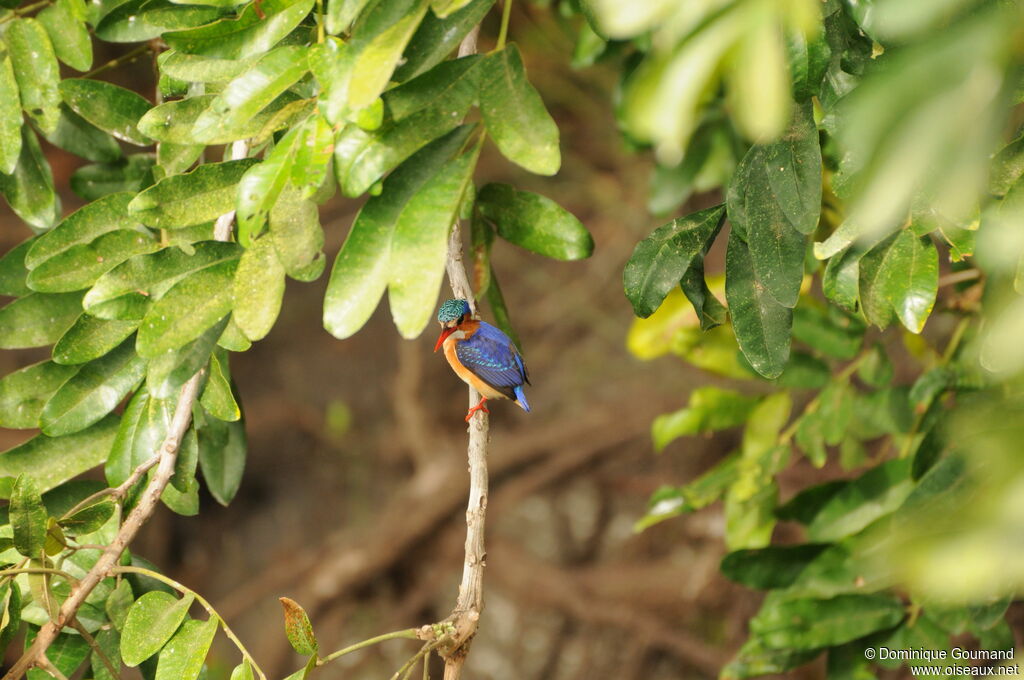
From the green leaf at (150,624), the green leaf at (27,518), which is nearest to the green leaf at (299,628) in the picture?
the green leaf at (150,624)

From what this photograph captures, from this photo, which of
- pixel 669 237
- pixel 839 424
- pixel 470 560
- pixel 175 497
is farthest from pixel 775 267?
pixel 175 497

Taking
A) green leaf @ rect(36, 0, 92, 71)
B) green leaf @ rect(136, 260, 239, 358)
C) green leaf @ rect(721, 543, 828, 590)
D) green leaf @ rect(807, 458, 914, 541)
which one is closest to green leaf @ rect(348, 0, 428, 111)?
green leaf @ rect(136, 260, 239, 358)

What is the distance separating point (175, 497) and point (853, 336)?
1321mm

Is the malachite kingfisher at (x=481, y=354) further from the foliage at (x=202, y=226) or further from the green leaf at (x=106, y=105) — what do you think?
the green leaf at (x=106, y=105)

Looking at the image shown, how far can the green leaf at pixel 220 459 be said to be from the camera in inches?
57.4

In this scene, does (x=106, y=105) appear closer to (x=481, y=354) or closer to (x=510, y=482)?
(x=481, y=354)

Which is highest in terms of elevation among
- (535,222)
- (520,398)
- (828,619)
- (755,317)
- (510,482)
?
(535,222)

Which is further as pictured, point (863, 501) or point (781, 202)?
point (863, 501)

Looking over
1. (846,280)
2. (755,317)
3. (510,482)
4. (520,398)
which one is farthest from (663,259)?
(510,482)

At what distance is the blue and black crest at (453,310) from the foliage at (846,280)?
34 cm

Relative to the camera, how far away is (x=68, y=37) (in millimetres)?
1312

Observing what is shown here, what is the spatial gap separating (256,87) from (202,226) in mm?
318

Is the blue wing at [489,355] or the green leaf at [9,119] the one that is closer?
the green leaf at [9,119]

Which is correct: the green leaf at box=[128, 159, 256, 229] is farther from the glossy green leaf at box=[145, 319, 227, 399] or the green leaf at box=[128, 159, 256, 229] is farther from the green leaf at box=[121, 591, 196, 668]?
the green leaf at box=[121, 591, 196, 668]
